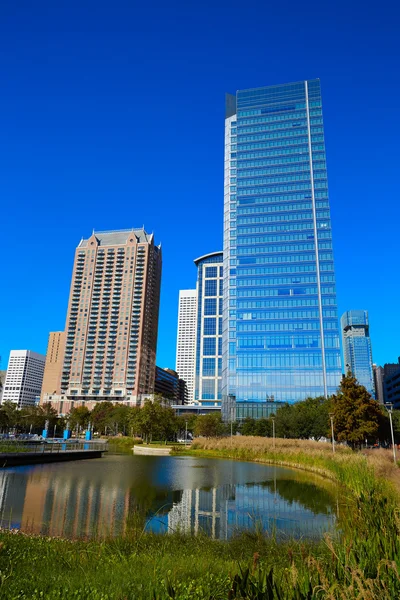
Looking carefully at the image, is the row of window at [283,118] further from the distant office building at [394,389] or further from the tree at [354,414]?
the distant office building at [394,389]

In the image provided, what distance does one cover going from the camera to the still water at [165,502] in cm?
1432

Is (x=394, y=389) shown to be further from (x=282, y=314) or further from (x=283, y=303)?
(x=283, y=303)

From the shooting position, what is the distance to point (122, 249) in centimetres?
18000

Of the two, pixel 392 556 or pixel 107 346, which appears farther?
pixel 107 346

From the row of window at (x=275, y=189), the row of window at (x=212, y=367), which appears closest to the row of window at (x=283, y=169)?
the row of window at (x=275, y=189)

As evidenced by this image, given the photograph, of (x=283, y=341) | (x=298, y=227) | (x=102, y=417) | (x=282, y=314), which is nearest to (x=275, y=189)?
(x=298, y=227)

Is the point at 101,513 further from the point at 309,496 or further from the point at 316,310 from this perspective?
the point at 316,310

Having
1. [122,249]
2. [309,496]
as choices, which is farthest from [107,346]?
[309,496]

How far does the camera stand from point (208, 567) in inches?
304

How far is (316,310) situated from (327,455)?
70204mm

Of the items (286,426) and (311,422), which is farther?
(286,426)

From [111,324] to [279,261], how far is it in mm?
90865

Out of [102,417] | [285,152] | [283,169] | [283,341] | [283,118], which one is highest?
[283,118]

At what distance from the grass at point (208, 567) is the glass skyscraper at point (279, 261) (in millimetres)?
89546
